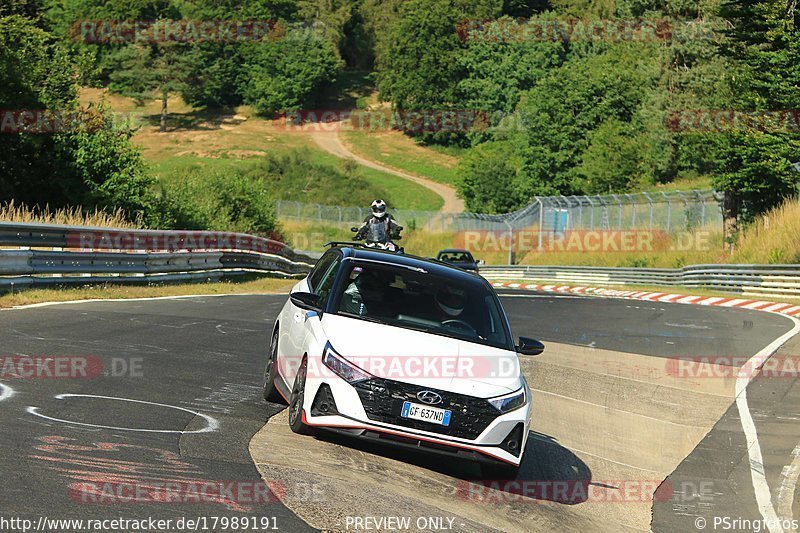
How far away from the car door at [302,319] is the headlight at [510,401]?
1.68m

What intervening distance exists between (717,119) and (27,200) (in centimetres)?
2910

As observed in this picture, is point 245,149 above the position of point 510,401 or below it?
below

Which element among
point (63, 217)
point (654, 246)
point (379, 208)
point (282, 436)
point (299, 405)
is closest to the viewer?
point (299, 405)

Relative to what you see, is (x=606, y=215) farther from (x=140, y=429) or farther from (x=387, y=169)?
(x=387, y=169)

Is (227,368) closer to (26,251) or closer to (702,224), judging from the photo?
(26,251)

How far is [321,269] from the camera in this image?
10695mm

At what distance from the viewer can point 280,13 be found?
149 m

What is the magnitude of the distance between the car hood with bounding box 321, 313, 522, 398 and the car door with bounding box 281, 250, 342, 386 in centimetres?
36

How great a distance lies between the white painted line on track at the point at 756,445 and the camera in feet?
28.7

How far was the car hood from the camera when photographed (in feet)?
27.1

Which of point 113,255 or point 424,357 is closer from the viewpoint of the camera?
point 424,357

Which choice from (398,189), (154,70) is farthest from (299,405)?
(154,70)

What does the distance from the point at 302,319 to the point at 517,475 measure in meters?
2.32

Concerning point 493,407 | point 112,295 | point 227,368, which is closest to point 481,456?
point 493,407
